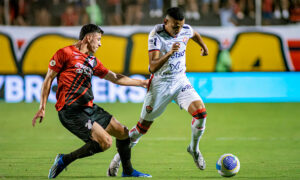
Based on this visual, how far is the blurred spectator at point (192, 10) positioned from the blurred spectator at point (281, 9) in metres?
2.58

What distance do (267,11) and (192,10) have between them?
8.06 feet

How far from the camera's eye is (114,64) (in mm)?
18016

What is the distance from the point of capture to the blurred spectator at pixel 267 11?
60.3ft

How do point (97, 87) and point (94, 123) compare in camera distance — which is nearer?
point (94, 123)

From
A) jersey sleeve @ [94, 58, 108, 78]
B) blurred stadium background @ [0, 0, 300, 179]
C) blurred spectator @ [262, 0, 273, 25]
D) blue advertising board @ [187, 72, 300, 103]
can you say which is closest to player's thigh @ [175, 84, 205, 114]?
jersey sleeve @ [94, 58, 108, 78]

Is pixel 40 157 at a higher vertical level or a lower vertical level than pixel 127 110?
higher

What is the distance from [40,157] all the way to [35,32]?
9.69 m

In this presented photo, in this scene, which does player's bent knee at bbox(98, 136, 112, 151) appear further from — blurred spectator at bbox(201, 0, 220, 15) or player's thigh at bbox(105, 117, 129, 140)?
blurred spectator at bbox(201, 0, 220, 15)

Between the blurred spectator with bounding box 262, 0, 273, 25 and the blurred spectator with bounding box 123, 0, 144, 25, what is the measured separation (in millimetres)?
4004

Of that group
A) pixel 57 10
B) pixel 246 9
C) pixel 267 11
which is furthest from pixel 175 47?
pixel 267 11

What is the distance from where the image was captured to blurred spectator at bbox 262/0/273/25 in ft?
60.3

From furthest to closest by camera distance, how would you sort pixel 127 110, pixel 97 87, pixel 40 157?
1. pixel 97 87
2. pixel 127 110
3. pixel 40 157

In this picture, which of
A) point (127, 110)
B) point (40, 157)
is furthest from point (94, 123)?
point (127, 110)

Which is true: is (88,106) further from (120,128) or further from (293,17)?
(293,17)
